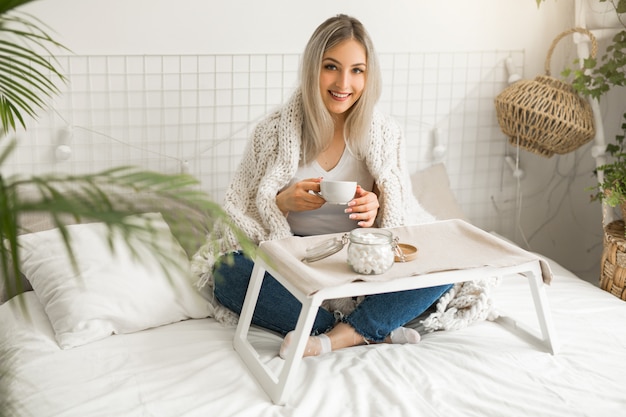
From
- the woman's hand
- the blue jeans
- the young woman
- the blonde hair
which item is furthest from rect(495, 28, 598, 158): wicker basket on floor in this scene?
the woman's hand

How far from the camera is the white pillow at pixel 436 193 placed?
2564mm

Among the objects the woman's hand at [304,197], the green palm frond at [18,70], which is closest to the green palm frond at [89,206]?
the green palm frond at [18,70]

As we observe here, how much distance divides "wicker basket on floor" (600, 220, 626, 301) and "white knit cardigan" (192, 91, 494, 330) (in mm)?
667

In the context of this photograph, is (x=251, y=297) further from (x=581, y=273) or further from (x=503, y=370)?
(x=581, y=273)

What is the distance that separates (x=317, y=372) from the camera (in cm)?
164

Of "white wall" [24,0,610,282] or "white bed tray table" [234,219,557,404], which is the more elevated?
"white wall" [24,0,610,282]

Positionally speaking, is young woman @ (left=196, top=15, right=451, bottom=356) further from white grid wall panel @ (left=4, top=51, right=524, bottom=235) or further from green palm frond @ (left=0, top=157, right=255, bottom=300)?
green palm frond @ (left=0, top=157, right=255, bottom=300)

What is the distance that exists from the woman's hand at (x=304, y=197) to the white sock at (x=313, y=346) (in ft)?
1.12

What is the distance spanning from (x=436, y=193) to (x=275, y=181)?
82cm

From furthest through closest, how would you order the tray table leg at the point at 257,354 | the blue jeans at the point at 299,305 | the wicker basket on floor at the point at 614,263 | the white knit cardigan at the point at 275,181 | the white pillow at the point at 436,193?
the white pillow at the point at 436,193, the wicker basket on floor at the point at 614,263, the white knit cardigan at the point at 275,181, the blue jeans at the point at 299,305, the tray table leg at the point at 257,354

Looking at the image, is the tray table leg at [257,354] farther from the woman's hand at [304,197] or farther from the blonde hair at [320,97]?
the blonde hair at [320,97]

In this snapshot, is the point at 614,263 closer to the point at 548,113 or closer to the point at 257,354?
the point at 548,113

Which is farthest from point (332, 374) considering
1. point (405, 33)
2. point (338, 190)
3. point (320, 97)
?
point (405, 33)

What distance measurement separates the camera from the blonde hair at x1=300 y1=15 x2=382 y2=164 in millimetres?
2020
